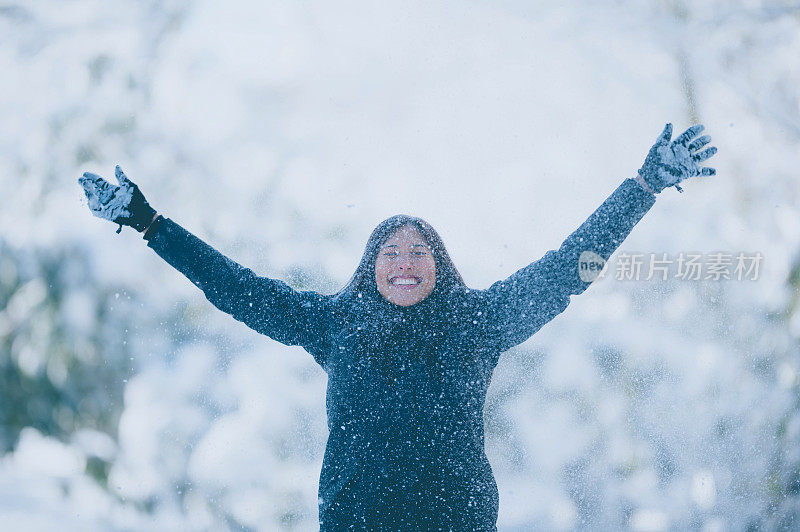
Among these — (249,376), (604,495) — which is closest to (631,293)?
(604,495)

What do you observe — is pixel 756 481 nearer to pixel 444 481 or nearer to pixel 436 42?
pixel 444 481

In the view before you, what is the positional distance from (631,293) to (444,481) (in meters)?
1.37

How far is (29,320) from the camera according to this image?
2291 millimetres

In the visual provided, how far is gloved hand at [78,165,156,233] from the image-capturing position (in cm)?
138

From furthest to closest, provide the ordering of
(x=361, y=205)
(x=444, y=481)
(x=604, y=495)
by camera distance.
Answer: (x=361, y=205) < (x=604, y=495) < (x=444, y=481)

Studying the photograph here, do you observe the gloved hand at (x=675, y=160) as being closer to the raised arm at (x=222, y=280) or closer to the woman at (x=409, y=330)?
the woman at (x=409, y=330)

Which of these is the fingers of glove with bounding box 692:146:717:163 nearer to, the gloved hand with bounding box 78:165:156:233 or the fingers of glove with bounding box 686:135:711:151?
the fingers of glove with bounding box 686:135:711:151

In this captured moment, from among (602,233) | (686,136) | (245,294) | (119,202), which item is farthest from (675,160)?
(119,202)

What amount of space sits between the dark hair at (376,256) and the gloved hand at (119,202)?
1.63 ft

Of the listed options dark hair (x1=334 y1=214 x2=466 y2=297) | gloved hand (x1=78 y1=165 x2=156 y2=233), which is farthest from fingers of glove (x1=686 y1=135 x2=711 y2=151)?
gloved hand (x1=78 y1=165 x2=156 y2=233)

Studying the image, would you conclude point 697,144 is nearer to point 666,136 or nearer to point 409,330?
point 666,136

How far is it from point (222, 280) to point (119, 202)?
0.30m

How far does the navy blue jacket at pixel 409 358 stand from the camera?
129cm

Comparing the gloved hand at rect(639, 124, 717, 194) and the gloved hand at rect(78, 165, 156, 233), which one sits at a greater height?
the gloved hand at rect(78, 165, 156, 233)
